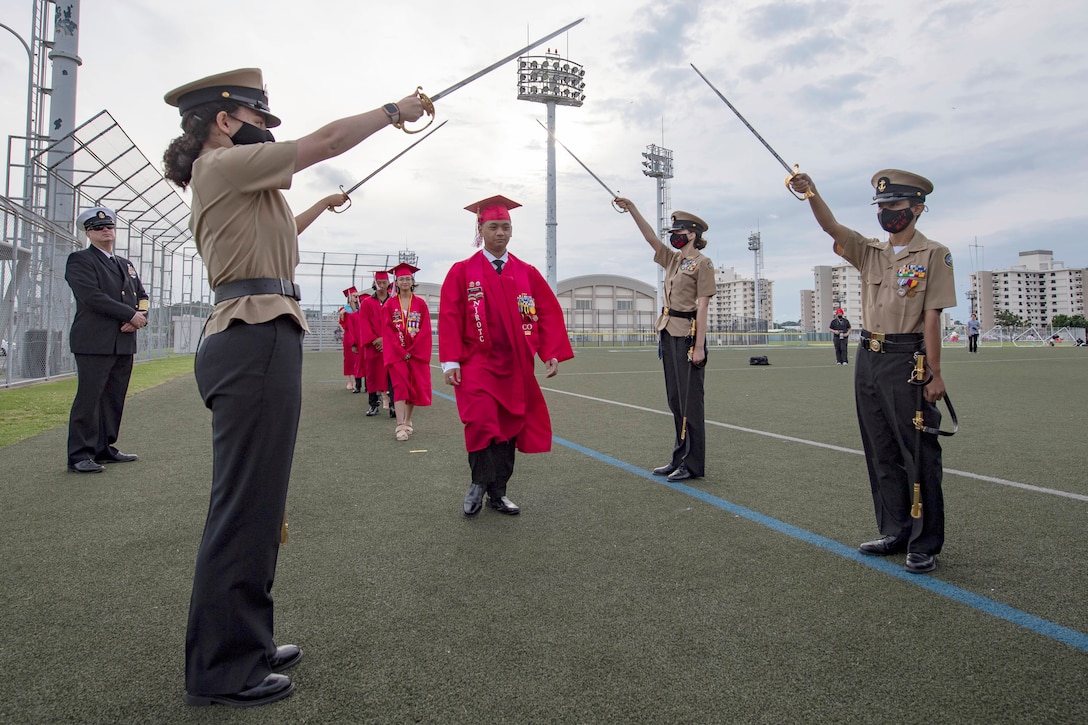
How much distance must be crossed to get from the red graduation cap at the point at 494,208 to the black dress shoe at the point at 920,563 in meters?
3.09

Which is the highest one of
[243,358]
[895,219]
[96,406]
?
[895,219]

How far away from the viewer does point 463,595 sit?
9.53 feet

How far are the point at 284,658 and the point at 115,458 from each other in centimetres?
461

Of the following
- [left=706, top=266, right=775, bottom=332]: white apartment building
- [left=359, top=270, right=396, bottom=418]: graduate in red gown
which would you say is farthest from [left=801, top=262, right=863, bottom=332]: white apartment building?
[left=359, top=270, right=396, bottom=418]: graduate in red gown

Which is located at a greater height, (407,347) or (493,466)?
(407,347)

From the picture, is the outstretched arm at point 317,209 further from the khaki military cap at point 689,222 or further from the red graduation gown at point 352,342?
the red graduation gown at point 352,342

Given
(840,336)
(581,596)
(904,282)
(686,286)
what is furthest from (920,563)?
(840,336)

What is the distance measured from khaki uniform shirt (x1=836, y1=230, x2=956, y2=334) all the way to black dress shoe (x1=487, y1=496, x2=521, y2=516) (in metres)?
2.37

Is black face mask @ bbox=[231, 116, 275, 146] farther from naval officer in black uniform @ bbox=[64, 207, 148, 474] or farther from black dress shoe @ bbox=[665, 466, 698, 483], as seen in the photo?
naval officer in black uniform @ bbox=[64, 207, 148, 474]

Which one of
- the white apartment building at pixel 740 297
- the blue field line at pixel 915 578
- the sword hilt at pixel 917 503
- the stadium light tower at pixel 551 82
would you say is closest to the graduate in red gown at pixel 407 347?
the blue field line at pixel 915 578

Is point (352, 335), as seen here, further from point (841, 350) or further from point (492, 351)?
point (841, 350)

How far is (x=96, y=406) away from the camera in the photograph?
219 inches

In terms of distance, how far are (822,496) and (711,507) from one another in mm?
866

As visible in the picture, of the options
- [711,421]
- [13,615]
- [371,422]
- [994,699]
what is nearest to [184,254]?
[371,422]
